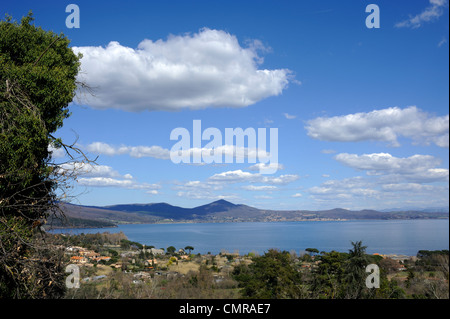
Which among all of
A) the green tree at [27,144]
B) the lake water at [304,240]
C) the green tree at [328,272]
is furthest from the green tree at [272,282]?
the green tree at [27,144]

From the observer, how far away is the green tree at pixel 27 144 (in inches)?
217

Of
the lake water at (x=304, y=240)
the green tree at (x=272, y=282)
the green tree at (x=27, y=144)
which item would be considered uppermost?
the green tree at (x=27, y=144)

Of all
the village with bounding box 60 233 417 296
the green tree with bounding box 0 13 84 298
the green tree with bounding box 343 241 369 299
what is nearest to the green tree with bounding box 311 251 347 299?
the green tree with bounding box 343 241 369 299

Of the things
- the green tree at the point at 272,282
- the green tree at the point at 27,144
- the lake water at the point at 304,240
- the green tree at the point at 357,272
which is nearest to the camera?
the green tree at the point at 27,144

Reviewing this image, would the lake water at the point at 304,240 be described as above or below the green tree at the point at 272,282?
below

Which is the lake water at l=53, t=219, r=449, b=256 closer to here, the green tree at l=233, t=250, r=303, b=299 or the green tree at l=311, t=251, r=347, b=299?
the green tree at l=311, t=251, r=347, b=299

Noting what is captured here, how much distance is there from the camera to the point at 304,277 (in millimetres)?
25125

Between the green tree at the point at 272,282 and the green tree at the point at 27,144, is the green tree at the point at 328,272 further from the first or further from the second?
the green tree at the point at 27,144

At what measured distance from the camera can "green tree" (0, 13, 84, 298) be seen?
5.52 metres

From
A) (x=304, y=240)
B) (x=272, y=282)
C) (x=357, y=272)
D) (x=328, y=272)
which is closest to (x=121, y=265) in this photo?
(x=272, y=282)
